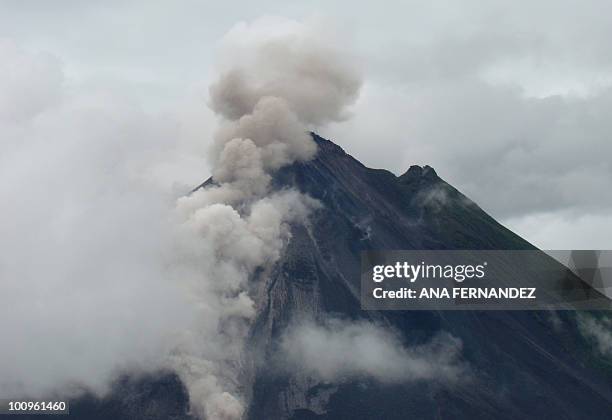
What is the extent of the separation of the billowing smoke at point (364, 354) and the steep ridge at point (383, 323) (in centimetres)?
180

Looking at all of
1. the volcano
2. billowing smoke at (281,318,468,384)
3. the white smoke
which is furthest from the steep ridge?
the white smoke

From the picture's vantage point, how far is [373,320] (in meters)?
153

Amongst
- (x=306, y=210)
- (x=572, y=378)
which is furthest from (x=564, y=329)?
(x=306, y=210)

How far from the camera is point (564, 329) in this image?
187 m

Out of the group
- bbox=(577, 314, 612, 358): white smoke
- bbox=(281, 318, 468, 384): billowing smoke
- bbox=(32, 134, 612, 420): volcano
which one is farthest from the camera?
bbox=(577, 314, 612, 358): white smoke

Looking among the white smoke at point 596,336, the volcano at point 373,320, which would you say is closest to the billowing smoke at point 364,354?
the volcano at point 373,320

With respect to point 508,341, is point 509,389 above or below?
below

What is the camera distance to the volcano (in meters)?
132

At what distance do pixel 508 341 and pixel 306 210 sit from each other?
39.0 metres

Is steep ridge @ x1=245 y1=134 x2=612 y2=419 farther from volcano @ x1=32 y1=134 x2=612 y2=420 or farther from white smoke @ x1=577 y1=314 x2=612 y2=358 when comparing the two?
white smoke @ x1=577 y1=314 x2=612 y2=358

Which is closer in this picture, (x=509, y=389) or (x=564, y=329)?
(x=509, y=389)

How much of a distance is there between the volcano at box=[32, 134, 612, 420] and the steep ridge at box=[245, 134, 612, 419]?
21 cm

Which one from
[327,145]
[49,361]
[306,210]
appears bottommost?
[49,361]

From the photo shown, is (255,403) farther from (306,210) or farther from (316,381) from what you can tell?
(306,210)
